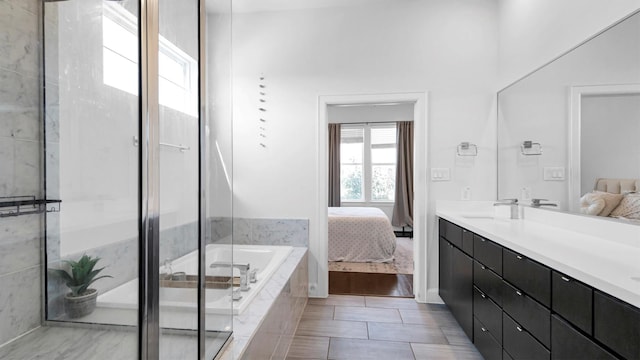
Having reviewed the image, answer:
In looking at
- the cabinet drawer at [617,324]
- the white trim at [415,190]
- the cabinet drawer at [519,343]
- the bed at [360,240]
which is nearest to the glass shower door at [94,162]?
the cabinet drawer at [617,324]

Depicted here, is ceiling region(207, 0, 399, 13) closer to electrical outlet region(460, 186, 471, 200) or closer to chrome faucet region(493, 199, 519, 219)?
electrical outlet region(460, 186, 471, 200)

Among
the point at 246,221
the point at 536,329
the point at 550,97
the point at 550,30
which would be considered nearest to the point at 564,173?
the point at 550,97

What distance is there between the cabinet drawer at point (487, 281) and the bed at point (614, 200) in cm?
68

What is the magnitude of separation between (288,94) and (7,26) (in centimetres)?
220

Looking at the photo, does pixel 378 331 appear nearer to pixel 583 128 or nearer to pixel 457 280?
pixel 457 280

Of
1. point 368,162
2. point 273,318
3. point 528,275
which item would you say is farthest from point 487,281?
point 368,162

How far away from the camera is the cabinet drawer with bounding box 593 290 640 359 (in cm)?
91

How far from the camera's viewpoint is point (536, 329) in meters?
1.39

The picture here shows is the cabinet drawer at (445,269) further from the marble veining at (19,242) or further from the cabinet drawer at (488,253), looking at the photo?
the marble veining at (19,242)

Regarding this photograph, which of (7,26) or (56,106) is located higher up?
(7,26)

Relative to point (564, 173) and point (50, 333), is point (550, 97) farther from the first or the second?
point (50, 333)

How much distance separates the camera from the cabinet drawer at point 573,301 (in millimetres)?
1086

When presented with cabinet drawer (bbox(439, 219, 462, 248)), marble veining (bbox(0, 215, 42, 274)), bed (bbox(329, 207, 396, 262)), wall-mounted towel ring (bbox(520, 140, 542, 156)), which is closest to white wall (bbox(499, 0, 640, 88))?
wall-mounted towel ring (bbox(520, 140, 542, 156))

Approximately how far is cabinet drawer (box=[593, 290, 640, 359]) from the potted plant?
1699mm
